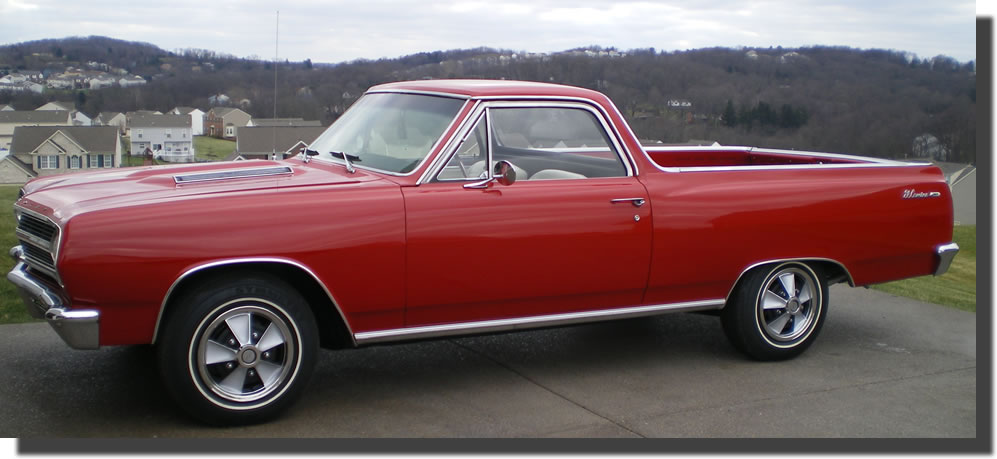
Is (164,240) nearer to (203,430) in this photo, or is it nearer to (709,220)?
(203,430)

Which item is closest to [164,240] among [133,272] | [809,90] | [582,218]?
[133,272]

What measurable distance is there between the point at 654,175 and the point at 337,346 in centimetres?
196

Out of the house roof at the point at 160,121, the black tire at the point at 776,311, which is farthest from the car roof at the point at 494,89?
the house roof at the point at 160,121

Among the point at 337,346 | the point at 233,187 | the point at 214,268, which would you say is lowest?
the point at 337,346

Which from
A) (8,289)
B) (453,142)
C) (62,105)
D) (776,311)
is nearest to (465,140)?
(453,142)

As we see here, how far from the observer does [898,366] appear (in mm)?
5465

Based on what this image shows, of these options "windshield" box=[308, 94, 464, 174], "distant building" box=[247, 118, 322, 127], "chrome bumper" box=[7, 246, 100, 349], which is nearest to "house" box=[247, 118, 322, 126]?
"distant building" box=[247, 118, 322, 127]

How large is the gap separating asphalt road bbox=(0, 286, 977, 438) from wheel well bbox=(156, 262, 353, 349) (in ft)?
1.12

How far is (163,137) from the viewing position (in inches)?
344

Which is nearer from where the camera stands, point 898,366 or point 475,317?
point 475,317

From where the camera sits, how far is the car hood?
159 inches

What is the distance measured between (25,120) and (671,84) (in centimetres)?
807

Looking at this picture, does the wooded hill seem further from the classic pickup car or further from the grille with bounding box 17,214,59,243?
the grille with bounding box 17,214,59,243

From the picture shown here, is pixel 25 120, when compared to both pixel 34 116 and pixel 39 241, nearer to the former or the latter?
pixel 34 116
